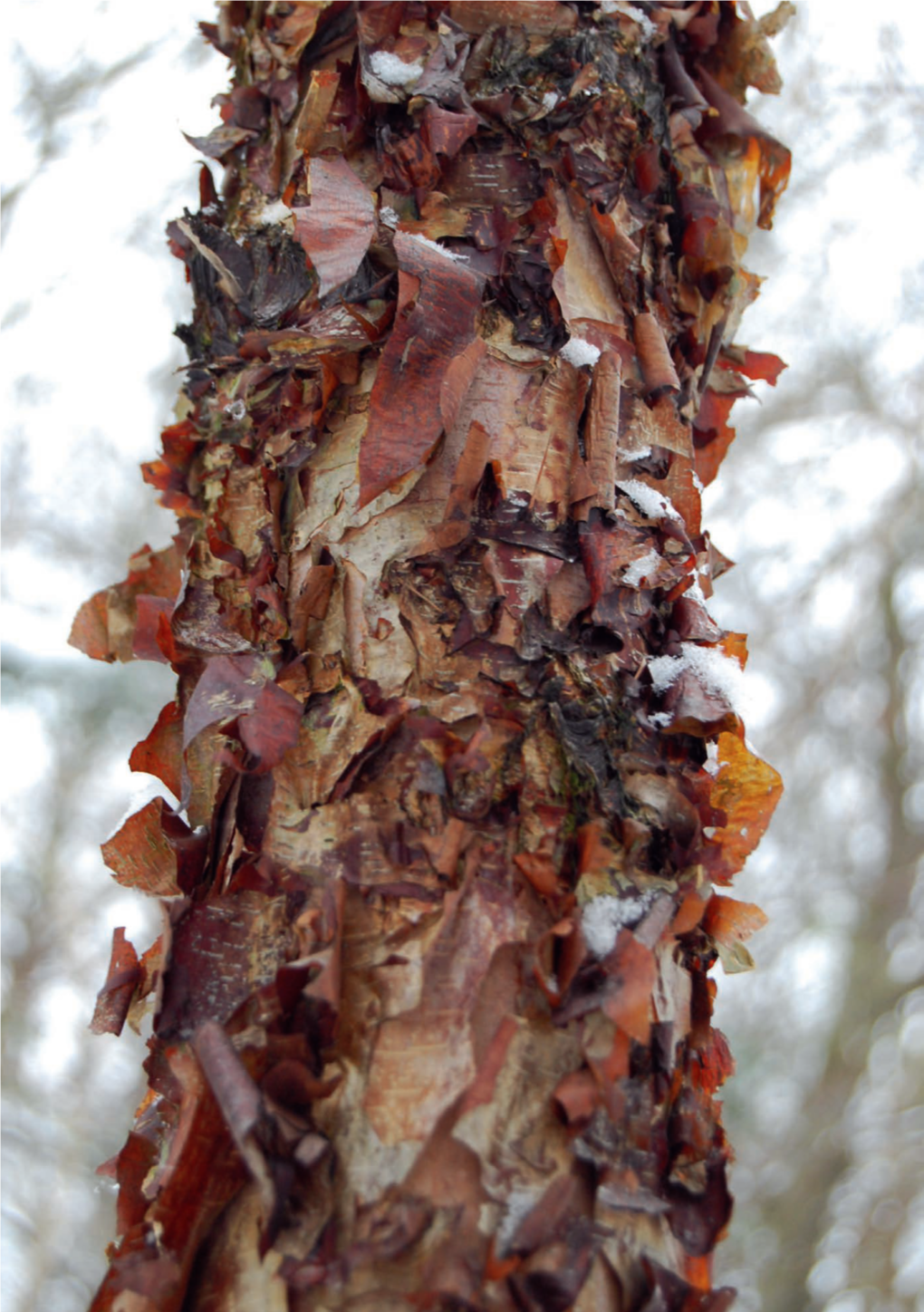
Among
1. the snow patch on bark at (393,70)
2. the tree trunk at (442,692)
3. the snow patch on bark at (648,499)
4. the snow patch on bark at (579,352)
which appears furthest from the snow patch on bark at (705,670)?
the snow patch on bark at (393,70)

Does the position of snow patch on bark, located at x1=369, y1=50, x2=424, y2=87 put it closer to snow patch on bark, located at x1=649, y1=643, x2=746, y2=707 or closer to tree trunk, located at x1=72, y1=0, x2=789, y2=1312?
tree trunk, located at x1=72, y1=0, x2=789, y2=1312

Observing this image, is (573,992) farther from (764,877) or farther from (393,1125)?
(764,877)

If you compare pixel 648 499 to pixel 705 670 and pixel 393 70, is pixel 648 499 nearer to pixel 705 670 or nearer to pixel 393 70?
pixel 705 670

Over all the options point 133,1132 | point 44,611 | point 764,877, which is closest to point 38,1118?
point 44,611

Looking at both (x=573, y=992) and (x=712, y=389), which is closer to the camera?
(x=573, y=992)

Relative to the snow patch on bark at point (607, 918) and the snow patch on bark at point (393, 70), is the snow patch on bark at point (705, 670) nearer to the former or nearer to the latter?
the snow patch on bark at point (607, 918)

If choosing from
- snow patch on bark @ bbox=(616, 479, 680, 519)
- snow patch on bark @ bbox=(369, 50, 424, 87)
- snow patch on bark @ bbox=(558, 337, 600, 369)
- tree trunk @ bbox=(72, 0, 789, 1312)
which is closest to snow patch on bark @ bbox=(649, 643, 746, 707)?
tree trunk @ bbox=(72, 0, 789, 1312)

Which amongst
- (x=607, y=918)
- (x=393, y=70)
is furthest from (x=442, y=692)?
(x=393, y=70)

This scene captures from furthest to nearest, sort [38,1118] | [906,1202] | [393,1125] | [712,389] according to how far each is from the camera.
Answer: [38,1118], [906,1202], [712,389], [393,1125]
